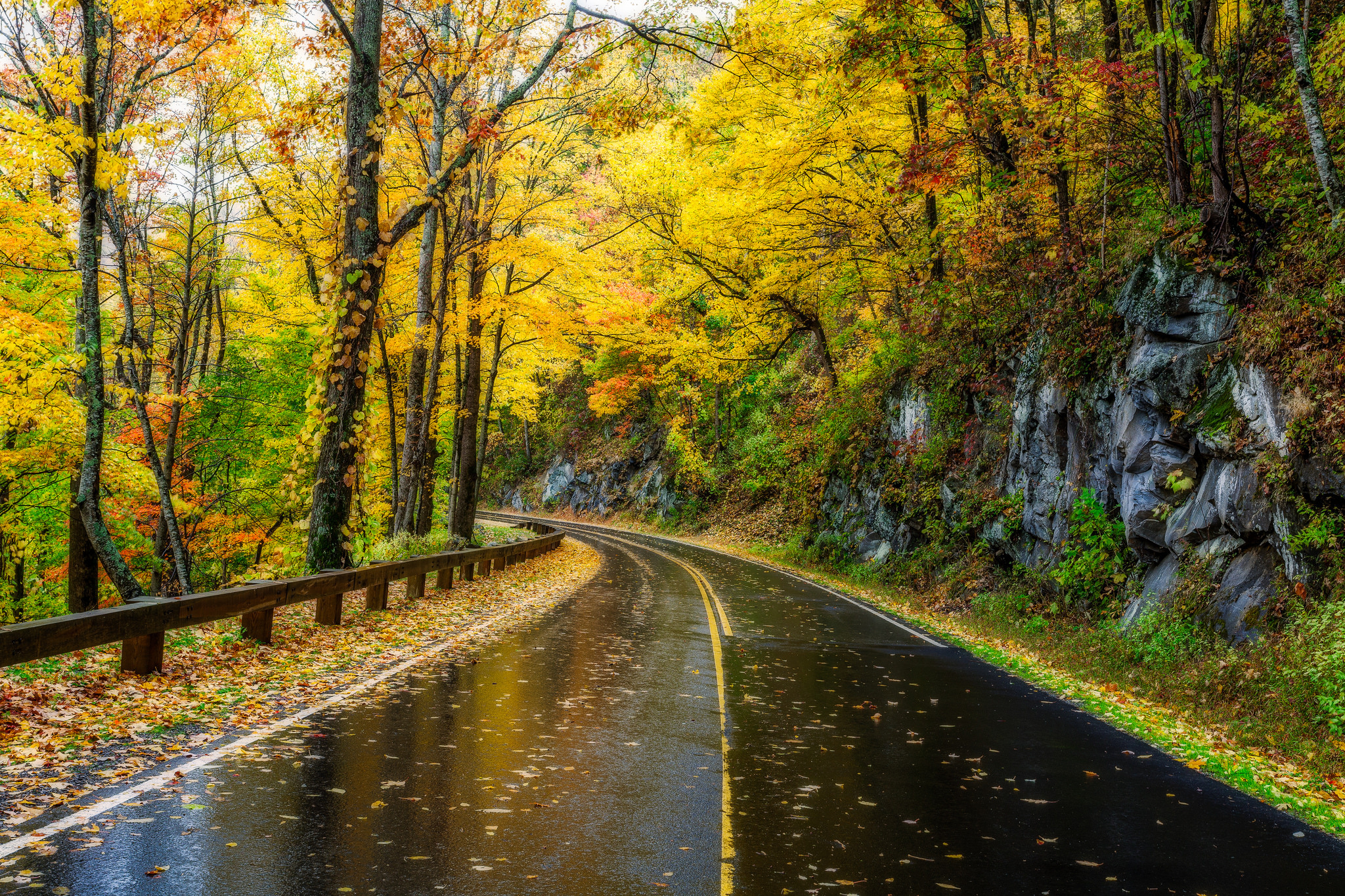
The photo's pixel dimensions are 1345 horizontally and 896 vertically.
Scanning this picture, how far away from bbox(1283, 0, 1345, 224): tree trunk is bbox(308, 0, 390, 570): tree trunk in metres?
10.6

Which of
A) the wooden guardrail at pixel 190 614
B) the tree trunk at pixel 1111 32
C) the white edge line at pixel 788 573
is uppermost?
the tree trunk at pixel 1111 32

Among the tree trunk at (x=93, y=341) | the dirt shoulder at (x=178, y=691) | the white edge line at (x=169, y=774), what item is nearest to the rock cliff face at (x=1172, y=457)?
the dirt shoulder at (x=178, y=691)

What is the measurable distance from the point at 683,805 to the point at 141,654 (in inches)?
205

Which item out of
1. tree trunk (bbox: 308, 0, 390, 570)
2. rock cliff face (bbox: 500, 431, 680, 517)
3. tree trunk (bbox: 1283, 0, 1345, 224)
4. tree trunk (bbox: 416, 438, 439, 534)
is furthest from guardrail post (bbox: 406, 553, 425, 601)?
rock cliff face (bbox: 500, 431, 680, 517)

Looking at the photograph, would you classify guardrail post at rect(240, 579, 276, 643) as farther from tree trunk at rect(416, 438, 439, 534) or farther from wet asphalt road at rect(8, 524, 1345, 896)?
tree trunk at rect(416, 438, 439, 534)

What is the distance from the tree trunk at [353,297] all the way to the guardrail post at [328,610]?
840mm

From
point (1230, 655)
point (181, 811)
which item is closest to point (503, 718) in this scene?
point (181, 811)

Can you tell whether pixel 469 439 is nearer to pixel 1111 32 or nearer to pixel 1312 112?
pixel 1111 32

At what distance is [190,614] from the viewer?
25.6 ft

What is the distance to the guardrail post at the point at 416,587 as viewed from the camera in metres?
14.0

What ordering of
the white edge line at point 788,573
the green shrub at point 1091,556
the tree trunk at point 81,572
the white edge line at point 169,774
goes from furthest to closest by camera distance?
the white edge line at point 788,573, the tree trunk at point 81,572, the green shrub at point 1091,556, the white edge line at point 169,774

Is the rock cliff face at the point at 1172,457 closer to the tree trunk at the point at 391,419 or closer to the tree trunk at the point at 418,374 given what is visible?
the tree trunk at the point at 391,419

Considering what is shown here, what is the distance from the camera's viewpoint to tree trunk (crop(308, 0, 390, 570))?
11.1 metres

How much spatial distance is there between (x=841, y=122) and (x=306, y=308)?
13294 mm
